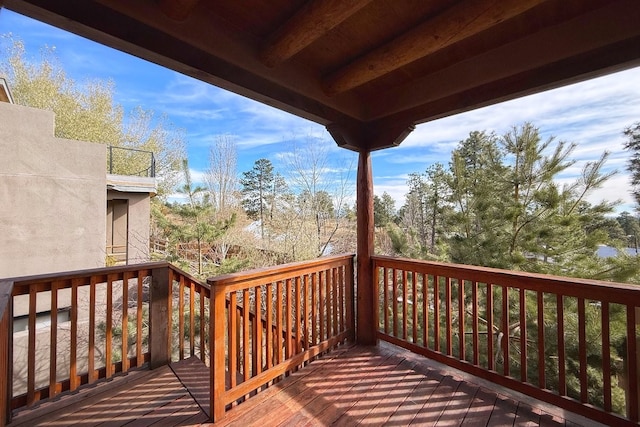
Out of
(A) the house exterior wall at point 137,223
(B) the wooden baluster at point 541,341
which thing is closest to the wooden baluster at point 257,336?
(B) the wooden baluster at point 541,341

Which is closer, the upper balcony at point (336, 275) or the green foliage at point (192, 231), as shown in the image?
the upper balcony at point (336, 275)

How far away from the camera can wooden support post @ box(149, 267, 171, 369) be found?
2434mm

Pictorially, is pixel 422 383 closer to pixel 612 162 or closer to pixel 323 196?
pixel 612 162

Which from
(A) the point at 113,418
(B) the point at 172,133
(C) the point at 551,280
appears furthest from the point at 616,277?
(B) the point at 172,133

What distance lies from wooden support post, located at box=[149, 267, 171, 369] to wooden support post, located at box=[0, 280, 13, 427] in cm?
85

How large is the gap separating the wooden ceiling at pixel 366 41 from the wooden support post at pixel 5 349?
1461 mm

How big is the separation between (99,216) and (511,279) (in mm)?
8101

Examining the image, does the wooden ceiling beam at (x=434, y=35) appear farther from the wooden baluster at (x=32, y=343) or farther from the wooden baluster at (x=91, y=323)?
the wooden baluster at (x=32, y=343)

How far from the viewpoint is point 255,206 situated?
1065 centimetres

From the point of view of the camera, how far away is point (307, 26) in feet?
5.02

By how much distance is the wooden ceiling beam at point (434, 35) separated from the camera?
140 centimetres

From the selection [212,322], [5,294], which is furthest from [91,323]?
[212,322]

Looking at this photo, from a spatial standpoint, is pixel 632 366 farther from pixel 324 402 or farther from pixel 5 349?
pixel 5 349

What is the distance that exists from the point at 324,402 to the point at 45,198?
7237mm
